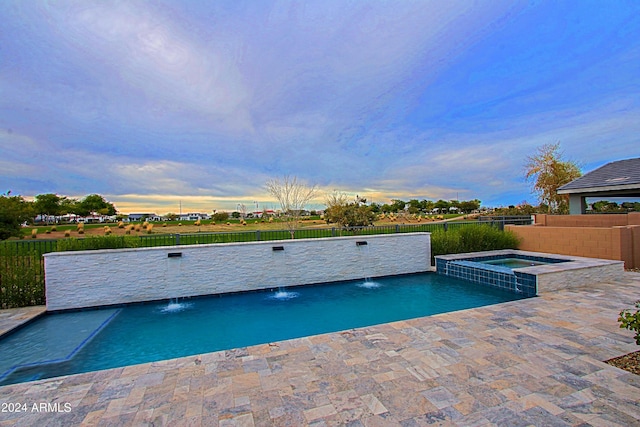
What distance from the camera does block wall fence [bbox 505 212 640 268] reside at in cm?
788

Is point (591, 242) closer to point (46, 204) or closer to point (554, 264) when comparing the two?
point (554, 264)

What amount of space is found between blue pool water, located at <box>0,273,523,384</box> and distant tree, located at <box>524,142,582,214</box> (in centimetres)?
1608

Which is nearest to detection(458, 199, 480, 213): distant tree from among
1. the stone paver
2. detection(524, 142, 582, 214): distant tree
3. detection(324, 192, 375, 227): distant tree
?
detection(524, 142, 582, 214): distant tree

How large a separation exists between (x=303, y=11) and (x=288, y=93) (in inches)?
110

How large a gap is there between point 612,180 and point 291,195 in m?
15.6

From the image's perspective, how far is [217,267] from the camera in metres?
6.98

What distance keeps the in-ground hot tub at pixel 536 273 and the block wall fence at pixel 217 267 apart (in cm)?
127

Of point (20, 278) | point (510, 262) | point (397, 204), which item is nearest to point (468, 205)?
point (397, 204)

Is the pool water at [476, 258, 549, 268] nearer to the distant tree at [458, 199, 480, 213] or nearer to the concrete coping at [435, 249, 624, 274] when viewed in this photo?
the concrete coping at [435, 249, 624, 274]

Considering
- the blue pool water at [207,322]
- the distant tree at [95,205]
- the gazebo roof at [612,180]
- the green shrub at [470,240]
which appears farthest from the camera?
the distant tree at [95,205]

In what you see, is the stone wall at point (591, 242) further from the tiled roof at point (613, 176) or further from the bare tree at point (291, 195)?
the bare tree at point (291, 195)

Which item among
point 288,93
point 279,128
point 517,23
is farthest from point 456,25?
point 279,128

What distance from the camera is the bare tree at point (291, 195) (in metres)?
16.5

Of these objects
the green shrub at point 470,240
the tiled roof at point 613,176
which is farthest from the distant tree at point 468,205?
the green shrub at point 470,240
